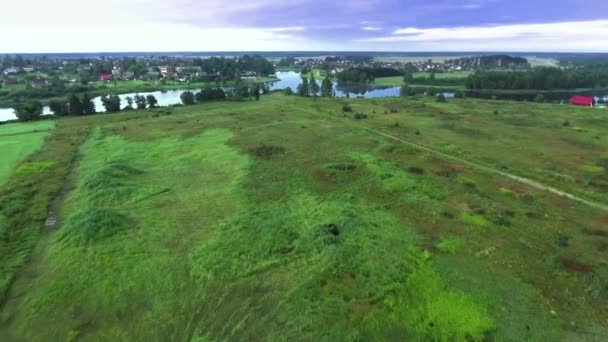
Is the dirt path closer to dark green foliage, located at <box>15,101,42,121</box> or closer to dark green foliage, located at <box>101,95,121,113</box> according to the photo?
dark green foliage, located at <box>101,95,121,113</box>

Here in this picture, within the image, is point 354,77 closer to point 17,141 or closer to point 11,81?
point 17,141

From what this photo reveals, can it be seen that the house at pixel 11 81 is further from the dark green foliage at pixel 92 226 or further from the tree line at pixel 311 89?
the dark green foliage at pixel 92 226

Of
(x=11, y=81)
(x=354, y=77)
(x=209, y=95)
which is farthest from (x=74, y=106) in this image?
(x=354, y=77)

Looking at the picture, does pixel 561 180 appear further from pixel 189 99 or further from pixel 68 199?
pixel 189 99

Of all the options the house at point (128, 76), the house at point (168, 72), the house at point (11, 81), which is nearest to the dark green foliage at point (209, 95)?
the house at point (11, 81)

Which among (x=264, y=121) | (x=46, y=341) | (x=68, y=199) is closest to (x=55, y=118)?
(x=264, y=121)
